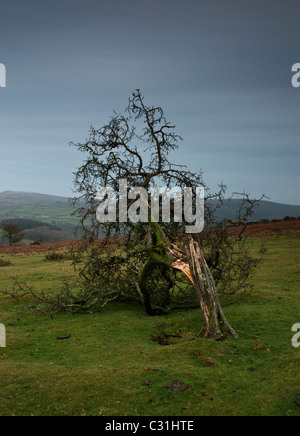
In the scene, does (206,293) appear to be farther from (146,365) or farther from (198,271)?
(146,365)

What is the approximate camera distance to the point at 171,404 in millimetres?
5770

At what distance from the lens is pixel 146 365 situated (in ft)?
23.6

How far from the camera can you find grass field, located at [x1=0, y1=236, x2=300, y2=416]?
5.78m

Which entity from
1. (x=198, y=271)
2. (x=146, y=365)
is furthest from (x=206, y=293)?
(x=146, y=365)

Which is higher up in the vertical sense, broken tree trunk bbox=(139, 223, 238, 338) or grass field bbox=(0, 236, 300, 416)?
broken tree trunk bbox=(139, 223, 238, 338)

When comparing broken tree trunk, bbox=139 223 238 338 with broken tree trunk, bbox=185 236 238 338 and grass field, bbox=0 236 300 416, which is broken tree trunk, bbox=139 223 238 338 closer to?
broken tree trunk, bbox=185 236 238 338

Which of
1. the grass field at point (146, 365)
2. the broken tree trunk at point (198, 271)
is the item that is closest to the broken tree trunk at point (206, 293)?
the broken tree trunk at point (198, 271)

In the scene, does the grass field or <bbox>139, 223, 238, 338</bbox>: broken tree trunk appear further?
<bbox>139, 223, 238, 338</bbox>: broken tree trunk

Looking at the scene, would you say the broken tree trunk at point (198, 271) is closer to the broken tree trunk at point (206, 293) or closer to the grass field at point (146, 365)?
the broken tree trunk at point (206, 293)

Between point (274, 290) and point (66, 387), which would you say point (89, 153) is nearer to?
point (66, 387)

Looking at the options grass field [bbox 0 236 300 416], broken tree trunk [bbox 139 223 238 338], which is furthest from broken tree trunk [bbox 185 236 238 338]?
grass field [bbox 0 236 300 416]

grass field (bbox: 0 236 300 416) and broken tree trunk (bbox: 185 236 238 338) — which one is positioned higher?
broken tree trunk (bbox: 185 236 238 338)

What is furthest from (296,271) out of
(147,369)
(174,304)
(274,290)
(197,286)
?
(147,369)

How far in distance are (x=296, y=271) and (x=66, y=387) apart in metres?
15.0
